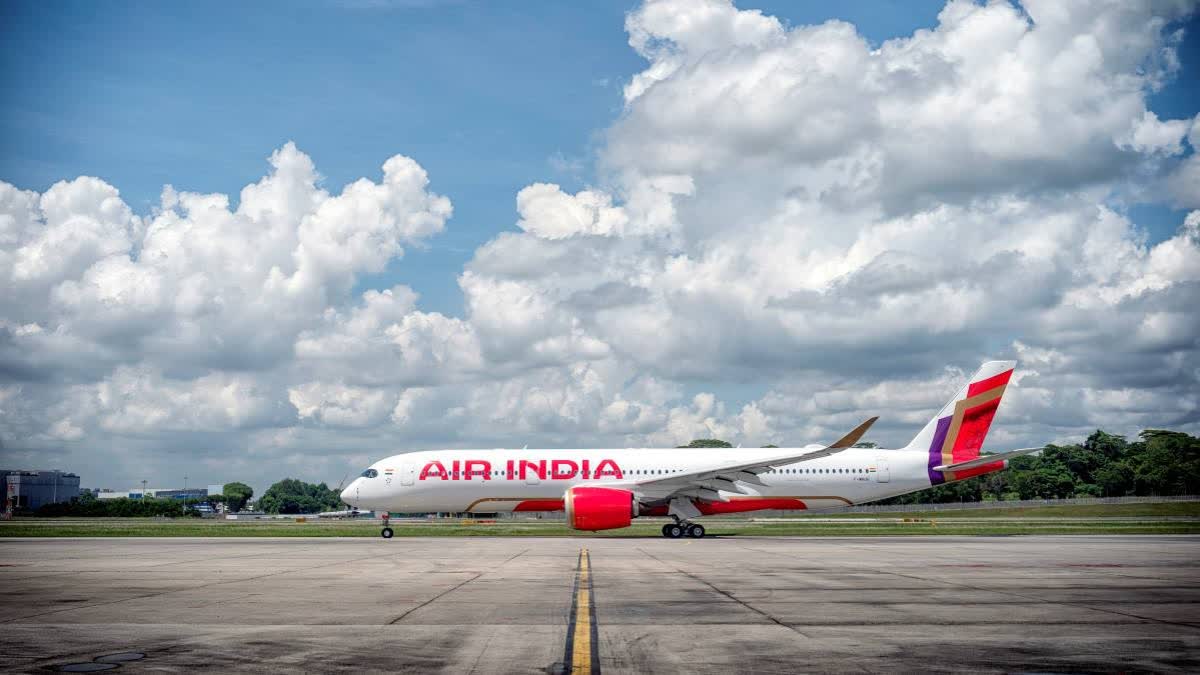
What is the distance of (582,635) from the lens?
932 cm

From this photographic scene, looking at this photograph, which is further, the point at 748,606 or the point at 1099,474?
the point at 1099,474

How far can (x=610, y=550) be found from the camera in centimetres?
2623

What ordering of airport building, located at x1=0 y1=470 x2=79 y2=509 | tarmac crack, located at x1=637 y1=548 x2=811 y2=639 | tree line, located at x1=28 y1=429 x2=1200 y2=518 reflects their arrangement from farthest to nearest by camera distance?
airport building, located at x1=0 y1=470 x2=79 y2=509 → tree line, located at x1=28 y1=429 x2=1200 y2=518 → tarmac crack, located at x1=637 y1=548 x2=811 y2=639

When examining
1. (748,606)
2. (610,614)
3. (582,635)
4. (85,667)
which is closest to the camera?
(85,667)

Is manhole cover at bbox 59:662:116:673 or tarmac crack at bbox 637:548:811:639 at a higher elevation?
manhole cover at bbox 59:662:116:673

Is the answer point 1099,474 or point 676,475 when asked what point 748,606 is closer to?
point 676,475

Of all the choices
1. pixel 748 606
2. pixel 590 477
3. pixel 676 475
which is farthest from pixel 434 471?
pixel 748 606

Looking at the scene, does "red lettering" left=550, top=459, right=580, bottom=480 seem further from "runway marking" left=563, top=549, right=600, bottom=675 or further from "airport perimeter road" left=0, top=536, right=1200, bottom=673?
"runway marking" left=563, top=549, right=600, bottom=675

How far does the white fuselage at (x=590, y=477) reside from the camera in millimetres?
37906

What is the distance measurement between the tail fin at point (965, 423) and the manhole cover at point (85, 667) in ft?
122

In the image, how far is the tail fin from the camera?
40062 mm

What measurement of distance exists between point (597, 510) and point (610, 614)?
2301 cm

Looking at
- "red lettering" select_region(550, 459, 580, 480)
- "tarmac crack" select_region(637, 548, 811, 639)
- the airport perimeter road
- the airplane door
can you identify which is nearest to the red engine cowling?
"red lettering" select_region(550, 459, 580, 480)

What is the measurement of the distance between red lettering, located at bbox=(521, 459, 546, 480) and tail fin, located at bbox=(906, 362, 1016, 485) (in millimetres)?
16378
